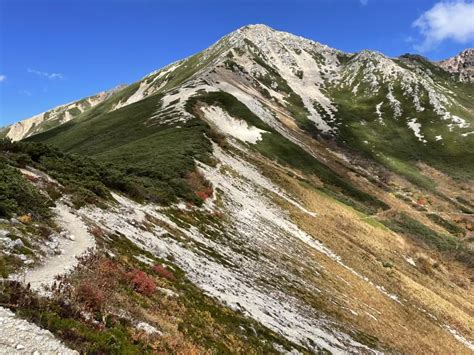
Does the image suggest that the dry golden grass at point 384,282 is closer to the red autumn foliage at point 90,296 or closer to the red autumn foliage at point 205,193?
the red autumn foliage at point 205,193

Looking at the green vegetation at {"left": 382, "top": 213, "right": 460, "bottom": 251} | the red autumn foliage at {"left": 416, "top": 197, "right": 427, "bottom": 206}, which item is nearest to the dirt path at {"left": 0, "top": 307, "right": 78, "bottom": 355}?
the green vegetation at {"left": 382, "top": 213, "right": 460, "bottom": 251}

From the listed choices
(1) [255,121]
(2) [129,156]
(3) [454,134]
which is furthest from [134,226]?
(3) [454,134]

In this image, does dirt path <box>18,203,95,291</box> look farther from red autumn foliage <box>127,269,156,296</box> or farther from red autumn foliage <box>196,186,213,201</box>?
red autumn foliage <box>196,186,213,201</box>

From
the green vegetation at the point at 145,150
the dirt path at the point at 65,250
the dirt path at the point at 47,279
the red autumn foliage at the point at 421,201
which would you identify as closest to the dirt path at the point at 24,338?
the dirt path at the point at 47,279

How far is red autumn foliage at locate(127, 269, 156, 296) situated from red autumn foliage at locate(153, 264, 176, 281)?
84.3 inches

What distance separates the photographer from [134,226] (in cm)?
2564

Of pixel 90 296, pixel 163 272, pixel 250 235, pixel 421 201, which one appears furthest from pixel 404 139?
pixel 90 296

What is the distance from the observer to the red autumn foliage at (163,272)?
66.6ft

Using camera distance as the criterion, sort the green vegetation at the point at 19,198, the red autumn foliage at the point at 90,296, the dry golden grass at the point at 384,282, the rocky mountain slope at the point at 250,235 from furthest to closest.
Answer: the dry golden grass at the point at 384,282 < the rocky mountain slope at the point at 250,235 < the green vegetation at the point at 19,198 < the red autumn foliage at the point at 90,296

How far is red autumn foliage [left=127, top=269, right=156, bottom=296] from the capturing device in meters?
17.0

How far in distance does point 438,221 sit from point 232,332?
254 ft

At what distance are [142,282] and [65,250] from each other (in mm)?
3490

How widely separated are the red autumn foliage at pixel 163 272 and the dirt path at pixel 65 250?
3.38m

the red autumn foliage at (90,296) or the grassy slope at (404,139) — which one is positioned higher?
the grassy slope at (404,139)
